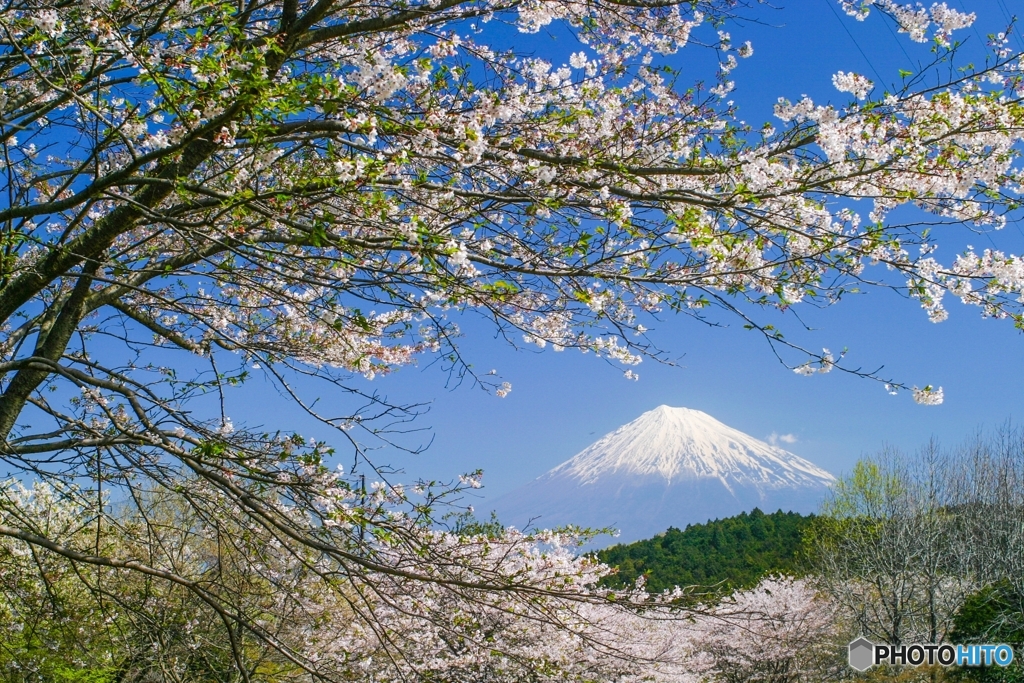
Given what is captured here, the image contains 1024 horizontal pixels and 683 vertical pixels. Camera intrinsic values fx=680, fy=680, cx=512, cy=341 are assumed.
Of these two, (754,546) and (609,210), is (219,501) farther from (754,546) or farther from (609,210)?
(754,546)

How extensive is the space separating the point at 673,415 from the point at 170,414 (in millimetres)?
108887

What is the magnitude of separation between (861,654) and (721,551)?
7.37m

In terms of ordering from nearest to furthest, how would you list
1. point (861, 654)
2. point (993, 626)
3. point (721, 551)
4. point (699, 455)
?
point (993, 626), point (861, 654), point (721, 551), point (699, 455)

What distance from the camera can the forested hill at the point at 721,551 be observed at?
2147 cm

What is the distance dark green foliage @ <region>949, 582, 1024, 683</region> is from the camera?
486 inches

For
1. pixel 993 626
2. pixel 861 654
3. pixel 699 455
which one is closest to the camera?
pixel 993 626

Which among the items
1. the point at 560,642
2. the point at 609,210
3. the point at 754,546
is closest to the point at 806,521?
the point at 754,546

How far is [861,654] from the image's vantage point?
16328 mm

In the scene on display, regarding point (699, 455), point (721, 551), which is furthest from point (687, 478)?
point (721, 551)

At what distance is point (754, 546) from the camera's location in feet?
77.7

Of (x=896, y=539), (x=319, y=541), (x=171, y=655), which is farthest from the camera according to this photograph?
(x=896, y=539)

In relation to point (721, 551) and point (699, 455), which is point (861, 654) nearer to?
point (721, 551)

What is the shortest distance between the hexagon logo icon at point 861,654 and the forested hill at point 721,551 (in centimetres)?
374

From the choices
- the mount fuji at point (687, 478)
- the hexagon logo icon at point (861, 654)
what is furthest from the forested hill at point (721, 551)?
the mount fuji at point (687, 478)
